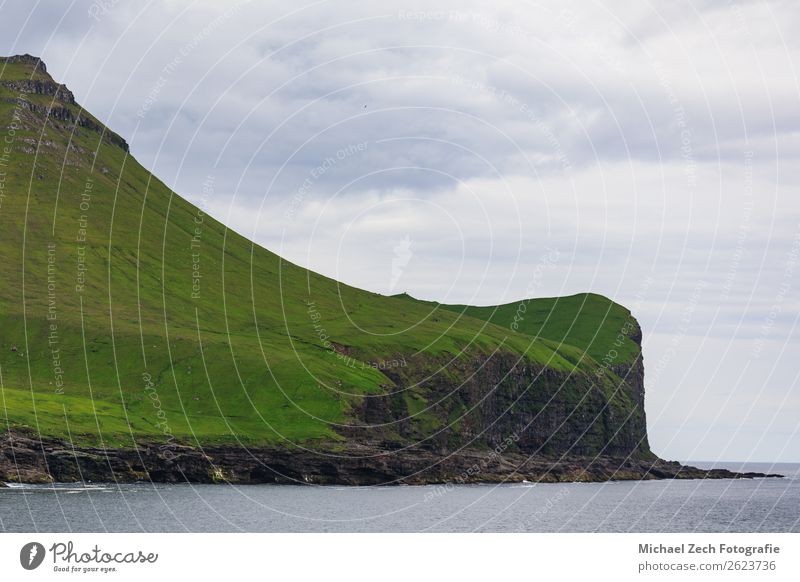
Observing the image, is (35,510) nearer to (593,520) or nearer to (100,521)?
(100,521)

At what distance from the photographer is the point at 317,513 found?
143 m

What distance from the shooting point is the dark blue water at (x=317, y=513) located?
117438 mm

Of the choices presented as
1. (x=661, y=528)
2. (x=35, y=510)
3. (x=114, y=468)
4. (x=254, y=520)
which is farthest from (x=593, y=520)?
(x=114, y=468)

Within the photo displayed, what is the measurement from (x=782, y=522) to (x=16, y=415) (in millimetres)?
137577

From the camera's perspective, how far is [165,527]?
112 meters

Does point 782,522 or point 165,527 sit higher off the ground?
point 782,522

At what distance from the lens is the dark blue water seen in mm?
117438
